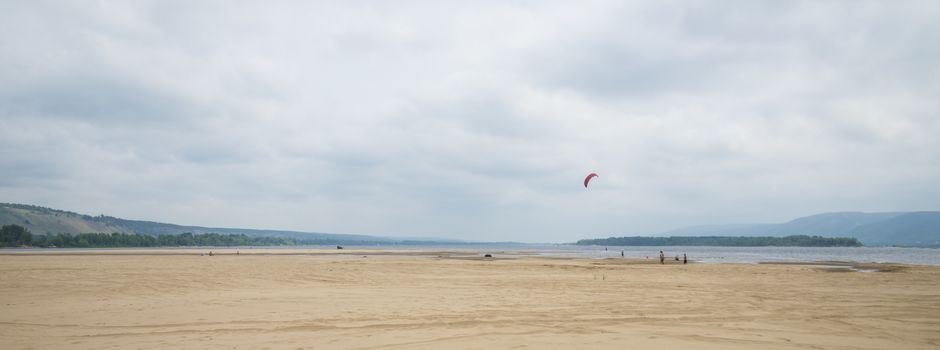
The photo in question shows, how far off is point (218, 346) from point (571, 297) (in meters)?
9.53

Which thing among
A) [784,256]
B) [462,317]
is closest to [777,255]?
[784,256]

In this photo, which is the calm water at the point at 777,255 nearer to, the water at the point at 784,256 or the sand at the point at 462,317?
the water at the point at 784,256

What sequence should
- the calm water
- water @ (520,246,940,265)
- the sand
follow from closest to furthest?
the sand, water @ (520,246,940,265), the calm water

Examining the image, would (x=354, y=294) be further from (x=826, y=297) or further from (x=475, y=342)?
(x=826, y=297)

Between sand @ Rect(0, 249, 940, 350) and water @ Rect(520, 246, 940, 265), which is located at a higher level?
sand @ Rect(0, 249, 940, 350)

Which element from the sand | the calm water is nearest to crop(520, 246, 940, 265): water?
the calm water

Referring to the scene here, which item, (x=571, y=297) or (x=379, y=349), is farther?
(x=571, y=297)

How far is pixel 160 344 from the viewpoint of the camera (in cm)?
842

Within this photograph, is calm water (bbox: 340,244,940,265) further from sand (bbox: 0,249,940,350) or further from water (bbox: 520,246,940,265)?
sand (bbox: 0,249,940,350)

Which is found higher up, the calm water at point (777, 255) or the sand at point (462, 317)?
the sand at point (462, 317)

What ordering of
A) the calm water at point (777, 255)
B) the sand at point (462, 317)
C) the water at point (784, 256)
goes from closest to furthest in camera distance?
the sand at point (462, 317) < the water at point (784, 256) < the calm water at point (777, 255)

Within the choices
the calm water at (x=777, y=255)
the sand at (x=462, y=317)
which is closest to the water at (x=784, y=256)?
the calm water at (x=777, y=255)

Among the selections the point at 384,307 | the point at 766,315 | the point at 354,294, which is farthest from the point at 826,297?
the point at 354,294

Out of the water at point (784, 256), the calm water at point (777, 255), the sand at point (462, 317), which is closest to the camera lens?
the sand at point (462, 317)
